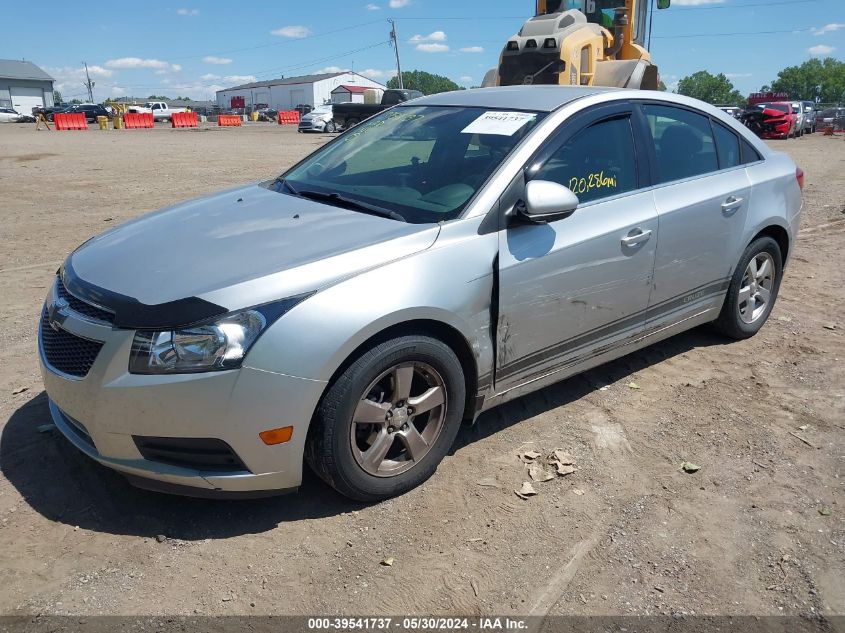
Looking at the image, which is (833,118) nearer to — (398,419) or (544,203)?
(544,203)

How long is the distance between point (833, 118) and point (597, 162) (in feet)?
159

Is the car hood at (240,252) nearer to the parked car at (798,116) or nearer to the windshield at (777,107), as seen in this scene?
the windshield at (777,107)

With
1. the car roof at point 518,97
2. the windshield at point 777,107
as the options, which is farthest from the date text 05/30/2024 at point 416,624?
the windshield at point 777,107

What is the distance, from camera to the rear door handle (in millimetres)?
3771

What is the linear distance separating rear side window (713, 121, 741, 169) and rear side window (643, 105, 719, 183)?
0.20ft

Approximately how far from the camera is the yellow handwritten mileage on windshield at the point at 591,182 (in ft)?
12.0

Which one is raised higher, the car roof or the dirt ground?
the car roof

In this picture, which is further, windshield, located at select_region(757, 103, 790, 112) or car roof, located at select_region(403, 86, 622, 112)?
windshield, located at select_region(757, 103, 790, 112)

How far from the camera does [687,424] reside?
3945 mm

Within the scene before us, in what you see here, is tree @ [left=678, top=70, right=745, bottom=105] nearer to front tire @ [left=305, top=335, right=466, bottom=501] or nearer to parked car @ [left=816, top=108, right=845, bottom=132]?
parked car @ [left=816, top=108, right=845, bottom=132]

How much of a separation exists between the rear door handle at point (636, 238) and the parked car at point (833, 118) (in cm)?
4565

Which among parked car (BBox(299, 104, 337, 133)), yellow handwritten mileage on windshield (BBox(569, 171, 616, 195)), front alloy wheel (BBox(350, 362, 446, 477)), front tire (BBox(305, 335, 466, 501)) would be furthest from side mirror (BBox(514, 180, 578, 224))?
parked car (BBox(299, 104, 337, 133))

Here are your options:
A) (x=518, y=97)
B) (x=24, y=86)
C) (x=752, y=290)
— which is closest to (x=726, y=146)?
(x=752, y=290)

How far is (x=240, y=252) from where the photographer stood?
118 inches
